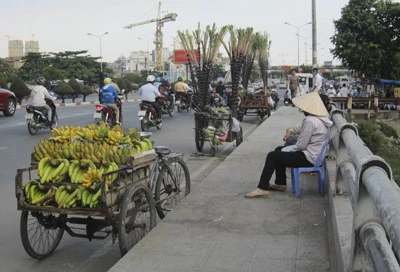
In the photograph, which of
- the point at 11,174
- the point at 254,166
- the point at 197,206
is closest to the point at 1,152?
the point at 11,174

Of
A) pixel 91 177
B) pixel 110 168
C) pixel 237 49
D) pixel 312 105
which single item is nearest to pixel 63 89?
pixel 237 49

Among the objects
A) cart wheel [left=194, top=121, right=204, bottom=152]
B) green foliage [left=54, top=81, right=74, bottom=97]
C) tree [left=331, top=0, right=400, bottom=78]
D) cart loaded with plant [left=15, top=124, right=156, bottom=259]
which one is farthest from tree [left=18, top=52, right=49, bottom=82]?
cart loaded with plant [left=15, top=124, right=156, bottom=259]

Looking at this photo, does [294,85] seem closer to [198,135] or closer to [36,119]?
[36,119]

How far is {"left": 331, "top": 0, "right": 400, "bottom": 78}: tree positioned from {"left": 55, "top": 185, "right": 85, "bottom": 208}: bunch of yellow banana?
887 inches

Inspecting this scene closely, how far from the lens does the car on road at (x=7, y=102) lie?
20.0 meters

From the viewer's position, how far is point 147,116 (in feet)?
50.0

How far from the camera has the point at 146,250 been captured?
440 cm

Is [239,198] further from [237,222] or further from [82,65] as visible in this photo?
[82,65]

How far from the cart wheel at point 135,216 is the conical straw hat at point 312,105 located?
7.67 feet

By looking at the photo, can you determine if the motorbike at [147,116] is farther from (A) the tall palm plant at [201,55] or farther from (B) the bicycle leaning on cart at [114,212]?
(B) the bicycle leaning on cart at [114,212]

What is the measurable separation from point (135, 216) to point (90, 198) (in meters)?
0.58

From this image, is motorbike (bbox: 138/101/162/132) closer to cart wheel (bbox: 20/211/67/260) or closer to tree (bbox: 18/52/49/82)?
cart wheel (bbox: 20/211/67/260)

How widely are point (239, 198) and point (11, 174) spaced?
4.65 meters

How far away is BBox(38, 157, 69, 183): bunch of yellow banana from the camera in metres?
4.55
